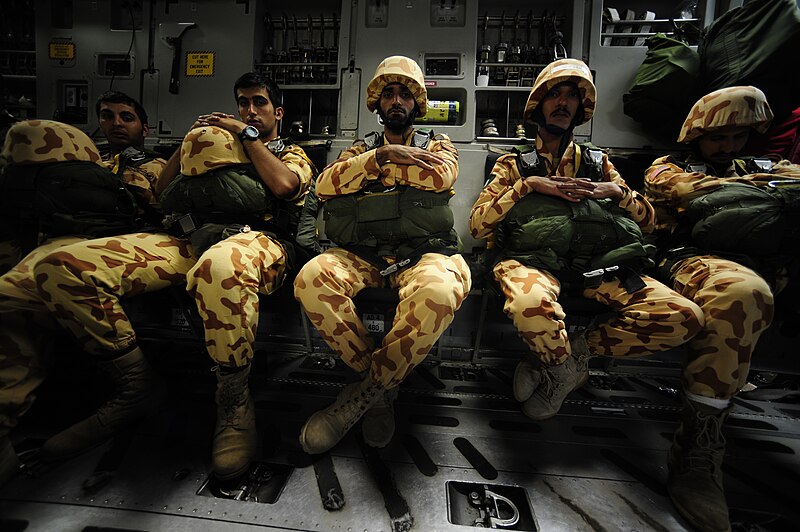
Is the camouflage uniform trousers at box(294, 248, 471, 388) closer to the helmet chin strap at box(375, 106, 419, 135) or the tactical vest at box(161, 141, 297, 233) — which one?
the tactical vest at box(161, 141, 297, 233)

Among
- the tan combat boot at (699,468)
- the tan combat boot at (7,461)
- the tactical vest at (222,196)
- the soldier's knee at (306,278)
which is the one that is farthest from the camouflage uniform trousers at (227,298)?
the tan combat boot at (699,468)

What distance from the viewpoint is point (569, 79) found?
186 cm

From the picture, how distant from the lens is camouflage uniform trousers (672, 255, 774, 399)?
1268 mm

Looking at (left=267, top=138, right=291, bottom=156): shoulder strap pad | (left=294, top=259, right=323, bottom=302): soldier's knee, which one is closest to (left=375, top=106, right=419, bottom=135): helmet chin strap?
(left=267, top=138, right=291, bottom=156): shoulder strap pad

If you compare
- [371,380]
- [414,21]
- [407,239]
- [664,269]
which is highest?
[414,21]

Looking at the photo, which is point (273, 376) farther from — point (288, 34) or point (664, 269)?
point (288, 34)

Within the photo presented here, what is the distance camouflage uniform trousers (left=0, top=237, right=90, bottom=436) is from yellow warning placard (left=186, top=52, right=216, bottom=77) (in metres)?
2.55

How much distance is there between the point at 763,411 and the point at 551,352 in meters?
1.67

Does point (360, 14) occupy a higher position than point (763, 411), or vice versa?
point (360, 14)

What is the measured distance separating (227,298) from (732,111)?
2.96 metres

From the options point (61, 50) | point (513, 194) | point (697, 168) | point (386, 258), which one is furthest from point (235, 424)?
point (61, 50)

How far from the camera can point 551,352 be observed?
4.63 ft

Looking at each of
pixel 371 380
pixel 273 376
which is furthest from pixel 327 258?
pixel 273 376

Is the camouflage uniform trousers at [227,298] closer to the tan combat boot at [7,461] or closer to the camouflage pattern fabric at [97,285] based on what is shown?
the camouflage pattern fabric at [97,285]
